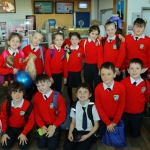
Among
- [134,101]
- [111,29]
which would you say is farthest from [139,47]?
[134,101]

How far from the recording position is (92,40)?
309cm

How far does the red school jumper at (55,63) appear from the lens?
294 cm

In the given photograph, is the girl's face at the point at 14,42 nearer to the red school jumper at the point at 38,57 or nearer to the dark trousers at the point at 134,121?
the red school jumper at the point at 38,57

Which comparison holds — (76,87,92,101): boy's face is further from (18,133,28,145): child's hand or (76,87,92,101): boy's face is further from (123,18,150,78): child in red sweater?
(123,18,150,78): child in red sweater

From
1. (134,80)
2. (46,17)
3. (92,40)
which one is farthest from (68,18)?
(134,80)

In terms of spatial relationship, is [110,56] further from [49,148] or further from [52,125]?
[49,148]

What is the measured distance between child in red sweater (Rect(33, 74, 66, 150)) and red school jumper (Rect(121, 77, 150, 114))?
0.78 meters

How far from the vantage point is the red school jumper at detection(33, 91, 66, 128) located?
2.41 meters

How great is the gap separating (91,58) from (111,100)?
3.04 ft

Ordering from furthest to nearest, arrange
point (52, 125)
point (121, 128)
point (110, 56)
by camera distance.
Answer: point (110, 56) < point (52, 125) < point (121, 128)

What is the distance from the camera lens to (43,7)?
28.6 ft

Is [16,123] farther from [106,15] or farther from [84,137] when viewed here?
[106,15]

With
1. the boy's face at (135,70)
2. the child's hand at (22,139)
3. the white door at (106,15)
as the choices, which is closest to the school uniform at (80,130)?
the child's hand at (22,139)

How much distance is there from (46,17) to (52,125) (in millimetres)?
7166
